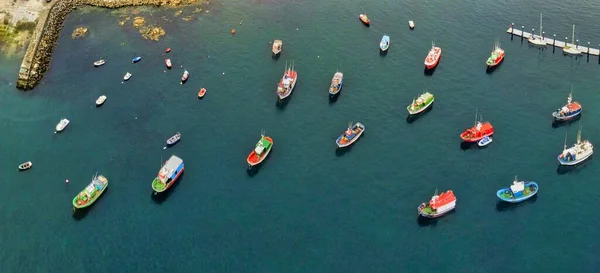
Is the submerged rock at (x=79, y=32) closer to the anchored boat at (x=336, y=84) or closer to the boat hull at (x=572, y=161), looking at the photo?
the anchored boat at (x=336, y=84)

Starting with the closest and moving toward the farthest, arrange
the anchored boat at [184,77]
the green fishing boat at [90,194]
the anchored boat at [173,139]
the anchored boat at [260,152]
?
the green fishing boat at [90,194] < the anchored boat at [260,152] < the anchored boat at [173,139] < the anchored boat at [184,77]

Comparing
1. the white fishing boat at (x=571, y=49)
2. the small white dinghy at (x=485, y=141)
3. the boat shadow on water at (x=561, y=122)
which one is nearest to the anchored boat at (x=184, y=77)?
the small white dinghy at (x=485, y=141)

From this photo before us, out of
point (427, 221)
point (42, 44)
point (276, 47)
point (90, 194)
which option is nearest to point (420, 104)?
point (427, 221)

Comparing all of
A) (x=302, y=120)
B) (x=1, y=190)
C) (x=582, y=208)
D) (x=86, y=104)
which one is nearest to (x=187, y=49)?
(x=86, y=104)

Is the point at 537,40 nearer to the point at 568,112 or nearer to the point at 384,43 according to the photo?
the point at 568,112

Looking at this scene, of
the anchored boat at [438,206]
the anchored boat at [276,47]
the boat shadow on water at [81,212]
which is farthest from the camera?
the anchored boat at [276,47]

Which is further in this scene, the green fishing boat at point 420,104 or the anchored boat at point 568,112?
the green fishing boat at point 420,104
